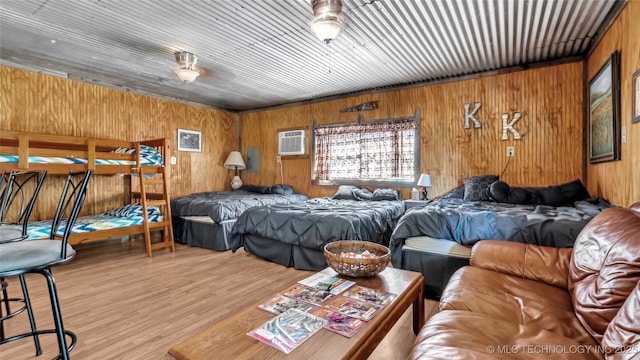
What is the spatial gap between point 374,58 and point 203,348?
3.51 meters

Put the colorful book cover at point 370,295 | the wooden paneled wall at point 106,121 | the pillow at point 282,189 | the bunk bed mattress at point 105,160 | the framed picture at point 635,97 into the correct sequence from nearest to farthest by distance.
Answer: the colorful book cover at point 370,295 → the framed picture at point 635,97 → the bunk bed mattress at point 105,160 → the wooden paneled wall at point 106,121 → the pillow at point 282,189

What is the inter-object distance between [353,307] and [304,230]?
1.81 m

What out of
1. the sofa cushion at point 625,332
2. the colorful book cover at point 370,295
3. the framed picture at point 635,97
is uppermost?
the framed picture at point 635,97

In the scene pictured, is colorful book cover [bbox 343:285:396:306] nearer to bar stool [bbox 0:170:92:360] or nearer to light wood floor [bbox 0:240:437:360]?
light wood floor [bbox 0:240:437:360]

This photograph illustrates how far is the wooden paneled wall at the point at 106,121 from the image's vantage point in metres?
3.71

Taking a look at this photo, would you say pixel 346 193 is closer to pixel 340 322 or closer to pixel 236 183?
pixel 236 183

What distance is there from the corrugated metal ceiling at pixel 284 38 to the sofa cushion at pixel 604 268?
1968 mm

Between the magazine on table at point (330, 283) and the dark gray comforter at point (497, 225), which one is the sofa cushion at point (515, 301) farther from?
the dark gray comforter at point (497, 225)

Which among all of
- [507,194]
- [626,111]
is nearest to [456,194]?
[507,194]

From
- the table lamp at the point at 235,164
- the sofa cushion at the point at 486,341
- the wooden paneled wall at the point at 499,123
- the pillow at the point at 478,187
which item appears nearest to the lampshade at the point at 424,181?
the wooden paneled wall at the point at 499,123

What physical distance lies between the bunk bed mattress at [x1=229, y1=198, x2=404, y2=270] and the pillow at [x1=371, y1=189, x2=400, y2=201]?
23.1 inches

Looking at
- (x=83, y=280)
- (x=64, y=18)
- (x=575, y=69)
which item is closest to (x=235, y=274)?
(x=83, y=280)

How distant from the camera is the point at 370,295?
1.41m

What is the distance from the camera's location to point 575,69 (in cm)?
344
